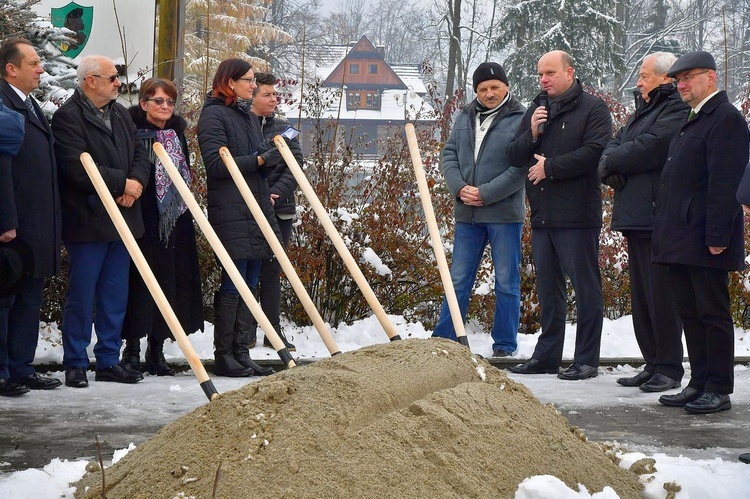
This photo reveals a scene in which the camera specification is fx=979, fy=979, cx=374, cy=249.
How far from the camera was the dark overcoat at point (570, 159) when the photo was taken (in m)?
7.34

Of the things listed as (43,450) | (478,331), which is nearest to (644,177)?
(478,331)

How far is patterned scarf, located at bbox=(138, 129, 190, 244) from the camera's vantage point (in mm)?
7227

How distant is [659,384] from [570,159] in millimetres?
1762

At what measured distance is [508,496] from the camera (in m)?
3.65

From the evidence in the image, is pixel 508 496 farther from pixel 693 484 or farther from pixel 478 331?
pixel 478 331

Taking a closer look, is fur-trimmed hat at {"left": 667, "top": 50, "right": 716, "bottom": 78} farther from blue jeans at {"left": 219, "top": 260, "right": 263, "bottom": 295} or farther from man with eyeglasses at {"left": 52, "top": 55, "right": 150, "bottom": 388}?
man with eyeglasses at {"left": 52, "top": 55, "right": 150, "bottom": 388}

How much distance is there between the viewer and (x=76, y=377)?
6926 mm

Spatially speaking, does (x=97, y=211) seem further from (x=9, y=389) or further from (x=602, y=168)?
(x=602, y=168)

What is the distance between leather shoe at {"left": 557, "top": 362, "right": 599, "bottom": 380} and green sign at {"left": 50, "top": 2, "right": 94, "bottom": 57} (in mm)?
5389

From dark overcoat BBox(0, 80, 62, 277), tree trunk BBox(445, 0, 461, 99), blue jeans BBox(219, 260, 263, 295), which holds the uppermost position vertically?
tree trunk BBox(445, 0, 461, 99)

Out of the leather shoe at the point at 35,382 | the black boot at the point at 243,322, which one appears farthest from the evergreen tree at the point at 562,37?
the leather shoe at the point at 35,382

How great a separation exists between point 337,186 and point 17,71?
3.42m

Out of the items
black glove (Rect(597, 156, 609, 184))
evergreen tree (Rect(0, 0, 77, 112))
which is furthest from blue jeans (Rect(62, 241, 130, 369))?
black glove (Rect(597, 156, 609, 184))

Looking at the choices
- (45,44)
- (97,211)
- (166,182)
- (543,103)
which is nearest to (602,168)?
(543,103)
